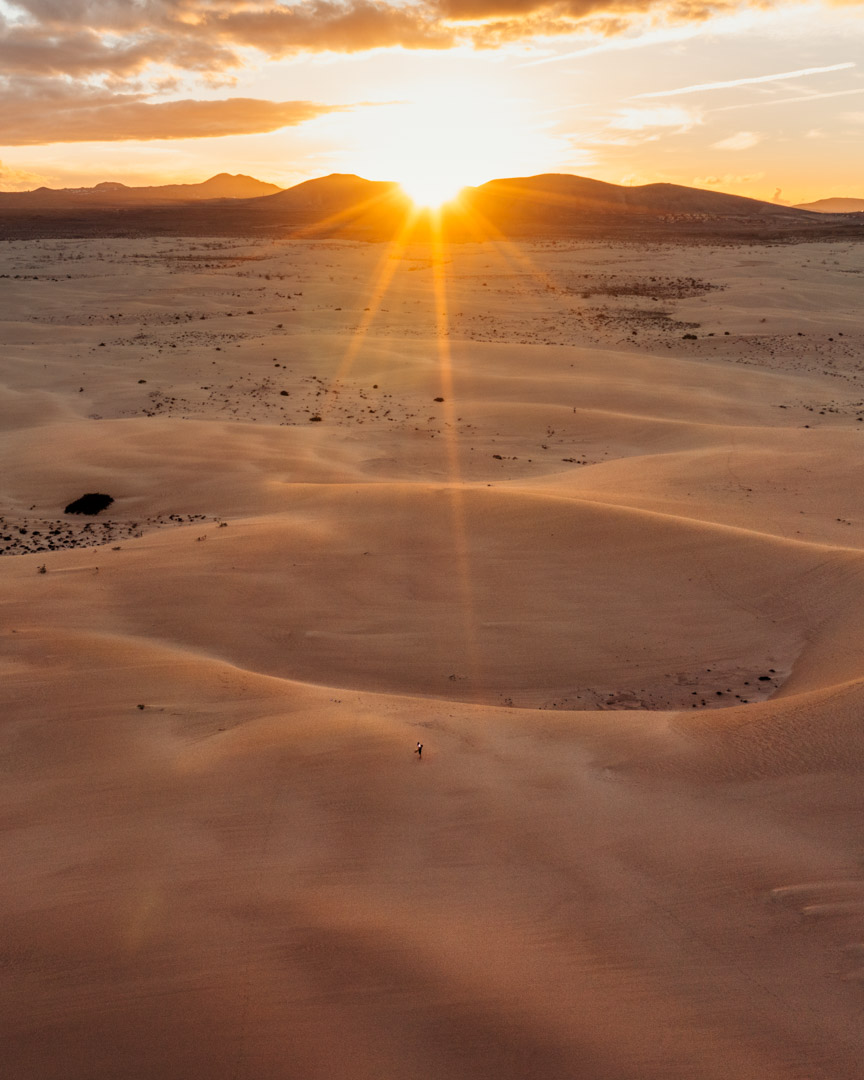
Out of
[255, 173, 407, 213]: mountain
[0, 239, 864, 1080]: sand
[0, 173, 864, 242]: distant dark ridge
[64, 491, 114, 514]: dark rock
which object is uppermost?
[255, 173, 407, 213]: mountain

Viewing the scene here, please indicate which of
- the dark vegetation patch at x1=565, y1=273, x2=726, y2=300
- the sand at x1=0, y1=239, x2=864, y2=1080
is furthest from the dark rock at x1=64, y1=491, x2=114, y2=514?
the dark vegetation patch at x1=565, y1=273, x2=726, y2=300

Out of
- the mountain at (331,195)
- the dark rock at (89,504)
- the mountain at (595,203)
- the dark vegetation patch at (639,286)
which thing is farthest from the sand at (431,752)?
the mountain at (331,195)

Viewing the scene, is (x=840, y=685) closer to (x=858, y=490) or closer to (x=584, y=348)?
(x=858, y=490)

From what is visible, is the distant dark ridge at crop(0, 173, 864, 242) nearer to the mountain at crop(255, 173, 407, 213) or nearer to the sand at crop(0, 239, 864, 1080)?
the mountain at crop(255, 173, 407, 213)

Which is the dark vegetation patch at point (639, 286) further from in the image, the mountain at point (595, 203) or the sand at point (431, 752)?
the mountain at point (595, 203)

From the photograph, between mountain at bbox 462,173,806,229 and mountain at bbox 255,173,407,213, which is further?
mountain at bbox 255,173,407,213

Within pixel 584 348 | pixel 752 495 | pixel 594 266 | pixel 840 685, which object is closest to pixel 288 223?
pixel 594 266

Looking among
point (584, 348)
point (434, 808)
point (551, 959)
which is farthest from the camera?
point (584, 348)
